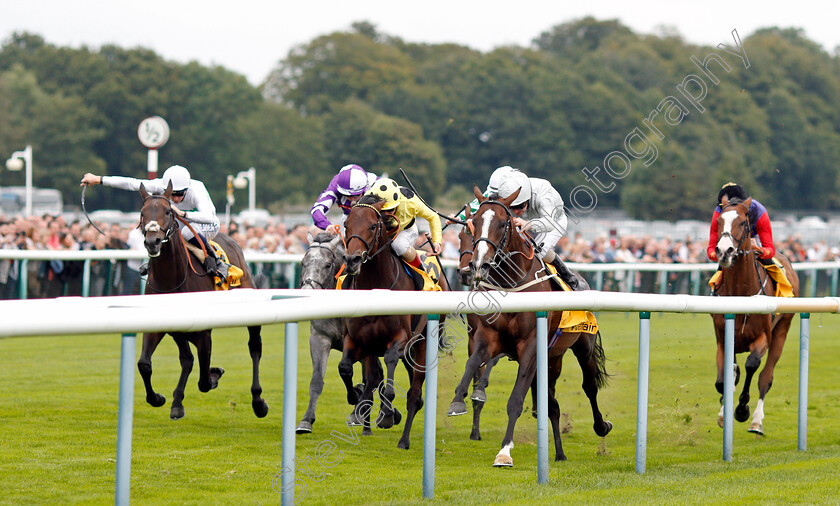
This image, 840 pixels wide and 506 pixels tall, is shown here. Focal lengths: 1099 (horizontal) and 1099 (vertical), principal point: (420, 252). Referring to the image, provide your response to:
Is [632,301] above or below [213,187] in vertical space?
below

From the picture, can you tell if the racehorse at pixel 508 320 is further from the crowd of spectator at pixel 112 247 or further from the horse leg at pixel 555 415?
the crowd of spectator at pixel 112 247

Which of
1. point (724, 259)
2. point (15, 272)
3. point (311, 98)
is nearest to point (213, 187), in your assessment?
point (311, 98)

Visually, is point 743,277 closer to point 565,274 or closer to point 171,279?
point 565,274

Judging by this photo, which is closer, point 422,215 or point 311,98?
point 422,215

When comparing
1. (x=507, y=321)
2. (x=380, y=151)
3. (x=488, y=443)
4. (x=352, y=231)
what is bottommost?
(x=488, y=443)

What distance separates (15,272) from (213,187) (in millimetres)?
48445

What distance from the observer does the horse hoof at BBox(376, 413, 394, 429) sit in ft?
22.9

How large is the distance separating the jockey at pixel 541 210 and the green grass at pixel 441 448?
68 cm

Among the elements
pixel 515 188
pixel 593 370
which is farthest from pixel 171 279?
pixel 593 370

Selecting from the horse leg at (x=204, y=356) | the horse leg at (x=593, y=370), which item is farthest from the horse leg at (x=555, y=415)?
the horse leg at (x=204, y=356)

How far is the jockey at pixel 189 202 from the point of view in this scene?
7207mm

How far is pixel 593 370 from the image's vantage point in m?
6.90

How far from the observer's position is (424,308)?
181 inches

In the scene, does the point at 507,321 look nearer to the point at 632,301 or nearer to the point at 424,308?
the point at 632,301
